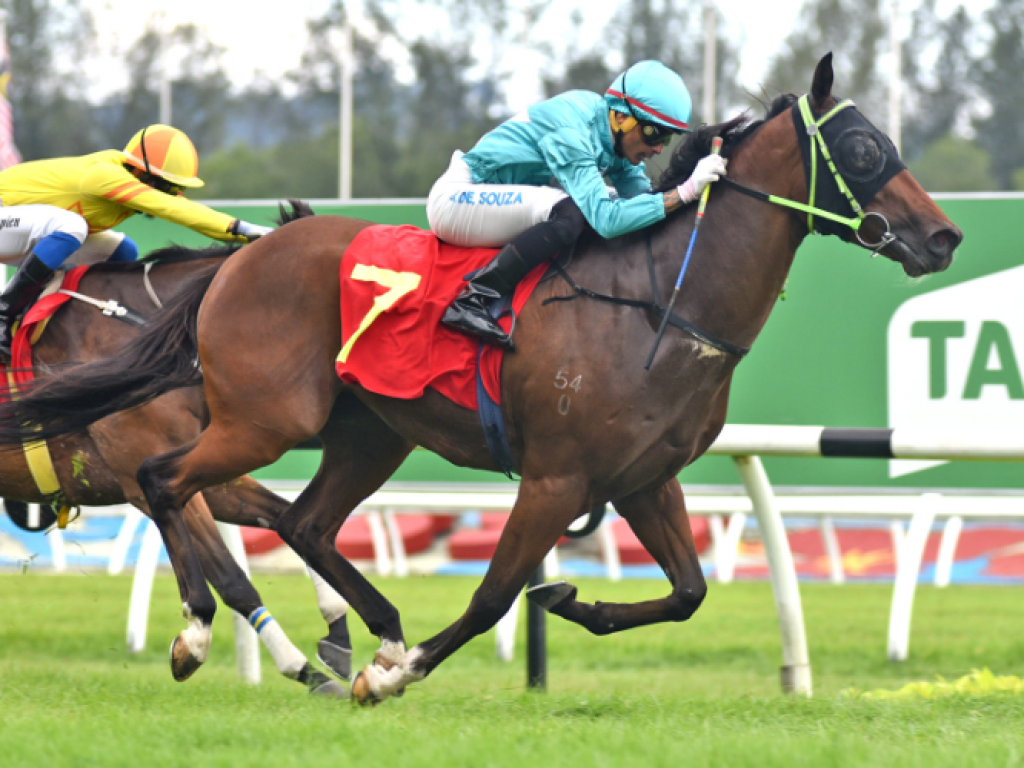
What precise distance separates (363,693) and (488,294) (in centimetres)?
123

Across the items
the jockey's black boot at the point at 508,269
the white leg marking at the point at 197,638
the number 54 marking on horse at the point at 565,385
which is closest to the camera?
the number 54 marking on horse at the point at 565,385

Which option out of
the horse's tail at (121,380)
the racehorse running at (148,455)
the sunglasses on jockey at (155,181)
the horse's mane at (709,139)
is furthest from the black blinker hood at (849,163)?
the sunglasses on jockey at (155,181)

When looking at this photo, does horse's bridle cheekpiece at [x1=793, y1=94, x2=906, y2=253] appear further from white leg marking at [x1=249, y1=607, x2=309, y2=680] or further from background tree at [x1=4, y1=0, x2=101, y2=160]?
background tree at [x1=4, y1=0, x2=101, y2=160]

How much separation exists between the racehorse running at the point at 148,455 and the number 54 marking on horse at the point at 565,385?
1.37 metres

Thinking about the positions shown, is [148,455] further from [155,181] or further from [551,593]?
[551,593]

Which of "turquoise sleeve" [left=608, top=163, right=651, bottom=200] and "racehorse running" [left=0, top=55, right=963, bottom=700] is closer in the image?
"racehorse running" [left=0, top=55, right=963, bottom=700]

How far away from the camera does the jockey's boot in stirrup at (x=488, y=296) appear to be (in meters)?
3.67

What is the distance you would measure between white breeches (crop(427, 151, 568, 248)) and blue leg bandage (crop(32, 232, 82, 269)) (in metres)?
1.61

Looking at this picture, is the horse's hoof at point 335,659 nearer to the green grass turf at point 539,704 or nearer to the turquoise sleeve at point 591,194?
the green grass turf at point 539,704

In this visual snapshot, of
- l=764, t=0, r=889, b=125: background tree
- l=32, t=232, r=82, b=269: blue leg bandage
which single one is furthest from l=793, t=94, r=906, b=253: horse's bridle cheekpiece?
l=764, t=0, r=889, b=125: background tree

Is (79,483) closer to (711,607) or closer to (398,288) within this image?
(398,288)

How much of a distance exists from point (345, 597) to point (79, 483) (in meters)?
1.19

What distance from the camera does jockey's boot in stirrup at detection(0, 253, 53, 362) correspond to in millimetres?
4734

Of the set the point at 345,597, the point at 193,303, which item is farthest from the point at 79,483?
the point at 345,597
